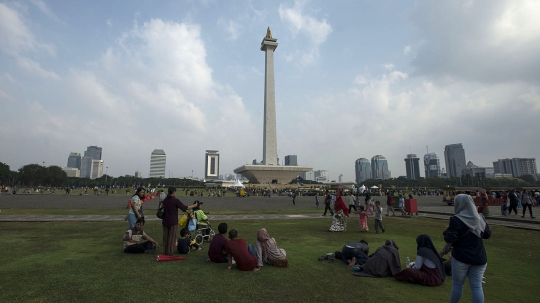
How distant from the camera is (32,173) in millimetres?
70688

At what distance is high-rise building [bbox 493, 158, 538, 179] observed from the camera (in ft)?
462

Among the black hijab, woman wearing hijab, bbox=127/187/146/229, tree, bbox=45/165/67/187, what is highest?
tree, bbox=45/165/67/187

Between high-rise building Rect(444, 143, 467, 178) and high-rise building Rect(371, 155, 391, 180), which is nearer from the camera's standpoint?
high-rise building Rect(444, 143, 467, 178)

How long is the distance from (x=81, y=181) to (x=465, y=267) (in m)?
120

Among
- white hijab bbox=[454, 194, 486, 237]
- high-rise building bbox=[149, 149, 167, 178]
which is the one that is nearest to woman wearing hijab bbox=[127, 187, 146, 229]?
white hijab bbox=[454, 194, 486, 237]

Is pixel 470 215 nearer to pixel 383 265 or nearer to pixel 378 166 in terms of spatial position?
pixel 383 265

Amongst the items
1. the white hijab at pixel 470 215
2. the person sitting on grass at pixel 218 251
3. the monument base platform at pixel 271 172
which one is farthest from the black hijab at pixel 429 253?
the monument base platform at pixel 271 172

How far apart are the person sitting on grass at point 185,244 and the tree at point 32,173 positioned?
85.4 metres

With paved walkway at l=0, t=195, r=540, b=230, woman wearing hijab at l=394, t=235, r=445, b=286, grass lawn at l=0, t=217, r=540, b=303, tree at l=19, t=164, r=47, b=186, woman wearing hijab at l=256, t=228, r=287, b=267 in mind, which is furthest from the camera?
tree at l=19, t=164, r=47, b=186

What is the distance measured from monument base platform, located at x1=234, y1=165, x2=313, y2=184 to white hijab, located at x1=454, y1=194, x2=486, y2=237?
59.8 meters

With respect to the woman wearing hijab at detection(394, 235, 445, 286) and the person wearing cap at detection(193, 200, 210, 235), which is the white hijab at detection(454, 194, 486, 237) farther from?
the person wearing cap at detection(193, 200, 210, 235)

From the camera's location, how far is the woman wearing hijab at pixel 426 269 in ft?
14.9

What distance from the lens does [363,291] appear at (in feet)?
14.2

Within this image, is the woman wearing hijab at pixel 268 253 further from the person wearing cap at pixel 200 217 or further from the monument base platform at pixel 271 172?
the monument base platform at pixel 271 172
